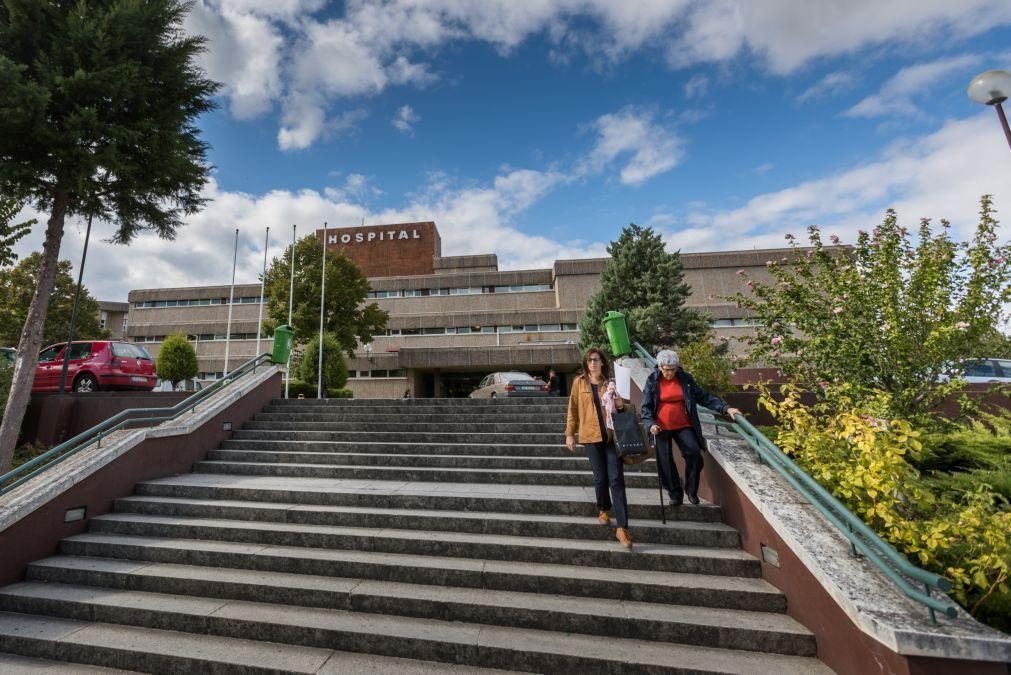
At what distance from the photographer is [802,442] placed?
13.1 feet

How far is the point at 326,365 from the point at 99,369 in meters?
7.61

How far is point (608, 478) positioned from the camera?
4.24m

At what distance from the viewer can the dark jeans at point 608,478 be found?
13.0 ft

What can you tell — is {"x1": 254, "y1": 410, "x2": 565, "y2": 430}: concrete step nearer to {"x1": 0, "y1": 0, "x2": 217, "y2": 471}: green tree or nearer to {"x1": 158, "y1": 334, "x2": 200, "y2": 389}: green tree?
{"x1": 0, "y1": 0, "x2": 217, "y2": 471}: green tree

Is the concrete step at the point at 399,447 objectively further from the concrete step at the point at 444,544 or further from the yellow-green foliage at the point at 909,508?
the yellow-green foliage at the point at 909,508

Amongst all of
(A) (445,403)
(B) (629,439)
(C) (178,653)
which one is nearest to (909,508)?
(B) (629,439)

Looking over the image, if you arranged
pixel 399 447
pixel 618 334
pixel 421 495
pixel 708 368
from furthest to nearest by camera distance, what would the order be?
pixel 708 368 < pixel 618 334 < pixel 399 447 < pixel 421 495

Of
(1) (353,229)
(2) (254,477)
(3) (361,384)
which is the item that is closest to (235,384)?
(2) (254,477)

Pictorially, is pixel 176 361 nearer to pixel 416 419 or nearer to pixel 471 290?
pixel 416 419

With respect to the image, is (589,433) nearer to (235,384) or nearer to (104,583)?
(104,583)

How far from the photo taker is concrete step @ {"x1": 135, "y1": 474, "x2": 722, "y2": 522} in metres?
4.52

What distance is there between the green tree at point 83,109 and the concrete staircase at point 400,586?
213 inches

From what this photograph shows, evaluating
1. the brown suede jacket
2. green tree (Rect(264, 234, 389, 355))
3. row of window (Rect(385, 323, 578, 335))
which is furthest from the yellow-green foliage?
row of window (Rect(385, 323, 578, 335))

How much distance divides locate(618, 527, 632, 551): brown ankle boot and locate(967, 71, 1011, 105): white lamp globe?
798cm
